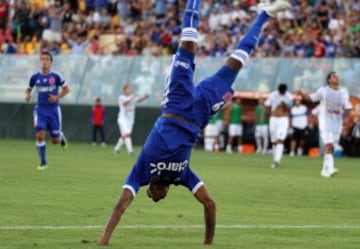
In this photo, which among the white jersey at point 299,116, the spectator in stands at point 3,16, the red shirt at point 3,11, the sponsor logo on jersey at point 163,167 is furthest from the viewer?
the red shirt at point 3,11

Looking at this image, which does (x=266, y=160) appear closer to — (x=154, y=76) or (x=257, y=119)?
(x=257, y=119)

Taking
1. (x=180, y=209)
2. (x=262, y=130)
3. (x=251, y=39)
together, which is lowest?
(x=262, y=130)

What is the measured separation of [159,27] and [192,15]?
3464 centimetres

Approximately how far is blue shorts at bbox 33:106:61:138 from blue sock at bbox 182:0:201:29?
1431 centimetres

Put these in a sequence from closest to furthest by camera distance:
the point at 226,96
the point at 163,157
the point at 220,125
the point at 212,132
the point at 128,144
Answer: the point at 163,157 < the point at 226,96 < the point at 128,144 < the point at 212,132 < the point at 220,125

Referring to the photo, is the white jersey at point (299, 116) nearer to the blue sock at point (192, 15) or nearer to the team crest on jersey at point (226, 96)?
the blue sock at point (192, 15)

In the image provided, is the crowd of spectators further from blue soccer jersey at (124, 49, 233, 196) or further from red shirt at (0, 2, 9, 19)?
blue soccer jersey at (124, 49, 233, 196)

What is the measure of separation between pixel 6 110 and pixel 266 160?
50.0ft

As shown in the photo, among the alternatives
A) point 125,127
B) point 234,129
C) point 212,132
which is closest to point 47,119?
point 125,127

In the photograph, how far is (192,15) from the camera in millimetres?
14016

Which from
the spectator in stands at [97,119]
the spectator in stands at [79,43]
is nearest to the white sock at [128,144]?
the spectator in stands at [97,119]

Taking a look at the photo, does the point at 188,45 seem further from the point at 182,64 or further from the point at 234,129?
the point at 234,129

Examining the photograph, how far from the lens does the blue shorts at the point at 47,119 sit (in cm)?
2806

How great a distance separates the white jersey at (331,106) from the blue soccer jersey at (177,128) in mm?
14485
